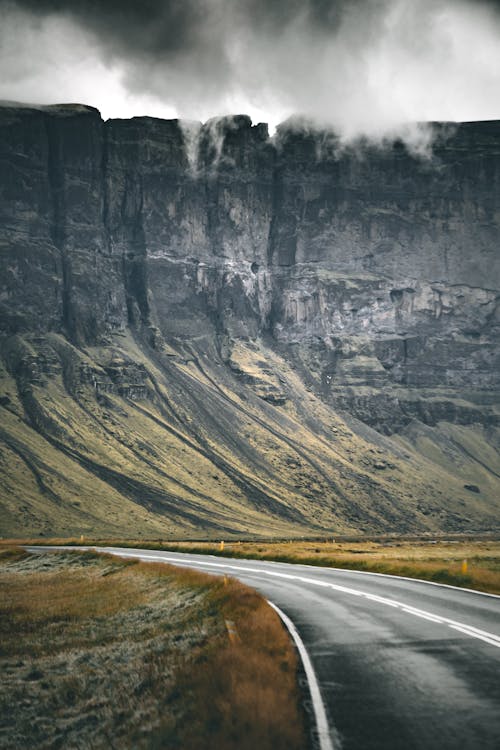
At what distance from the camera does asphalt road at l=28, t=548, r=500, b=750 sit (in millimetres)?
10078

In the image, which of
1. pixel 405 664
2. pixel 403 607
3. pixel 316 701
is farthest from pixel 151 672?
pixel 403 607

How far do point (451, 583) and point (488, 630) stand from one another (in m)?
14.2

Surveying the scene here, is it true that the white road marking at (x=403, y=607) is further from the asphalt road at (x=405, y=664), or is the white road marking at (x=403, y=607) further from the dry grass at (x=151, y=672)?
the dry grass at (x=151, y=672)

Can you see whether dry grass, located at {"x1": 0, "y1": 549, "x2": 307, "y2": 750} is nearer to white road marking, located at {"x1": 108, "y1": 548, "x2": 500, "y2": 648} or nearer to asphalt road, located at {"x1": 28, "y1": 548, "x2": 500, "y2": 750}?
asphalt road, located at {"x1": 28, "y1": 548, "x2": 500, "y2": 750}

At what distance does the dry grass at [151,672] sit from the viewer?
11.1 metres

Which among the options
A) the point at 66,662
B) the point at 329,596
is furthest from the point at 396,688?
the point at 329,596

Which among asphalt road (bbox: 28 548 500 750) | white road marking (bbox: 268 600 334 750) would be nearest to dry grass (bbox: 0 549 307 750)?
white road marking (bbox: 268 600 334 750)

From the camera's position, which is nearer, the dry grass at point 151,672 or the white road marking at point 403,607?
the dry grass at point 151,672

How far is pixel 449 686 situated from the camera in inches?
481

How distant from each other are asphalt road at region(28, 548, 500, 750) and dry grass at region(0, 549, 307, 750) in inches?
33.6

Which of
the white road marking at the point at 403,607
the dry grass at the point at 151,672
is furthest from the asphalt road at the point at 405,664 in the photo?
the dry grass at the point at 151,672

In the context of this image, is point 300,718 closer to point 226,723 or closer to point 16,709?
point 226,723

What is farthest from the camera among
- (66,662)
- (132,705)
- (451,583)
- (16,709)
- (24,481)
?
(24,481)

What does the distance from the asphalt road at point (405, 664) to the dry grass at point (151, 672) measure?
853 mm
